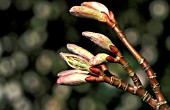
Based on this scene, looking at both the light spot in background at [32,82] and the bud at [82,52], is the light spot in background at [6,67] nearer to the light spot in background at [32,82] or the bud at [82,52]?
the light spot in background at [32,82]

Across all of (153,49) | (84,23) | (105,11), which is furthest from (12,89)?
(105,11)

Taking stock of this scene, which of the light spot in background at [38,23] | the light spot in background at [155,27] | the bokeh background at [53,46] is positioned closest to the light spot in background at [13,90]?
the bokeh background at [53,46]

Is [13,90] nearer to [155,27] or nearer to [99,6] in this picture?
[155,27]

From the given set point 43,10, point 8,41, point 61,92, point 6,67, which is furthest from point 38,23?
point 61,92

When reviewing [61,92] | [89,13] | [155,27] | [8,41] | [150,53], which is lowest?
[61,92]

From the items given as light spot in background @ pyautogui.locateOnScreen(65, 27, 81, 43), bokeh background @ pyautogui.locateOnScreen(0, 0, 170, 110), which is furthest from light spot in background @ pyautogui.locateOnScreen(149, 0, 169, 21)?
light spot in background @ pyautogui.locateOnScreen(65, 27, 81, 43)

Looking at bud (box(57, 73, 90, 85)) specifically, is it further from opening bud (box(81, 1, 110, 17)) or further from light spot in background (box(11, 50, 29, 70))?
light spot in background (box(11, 50, 29, 70))
